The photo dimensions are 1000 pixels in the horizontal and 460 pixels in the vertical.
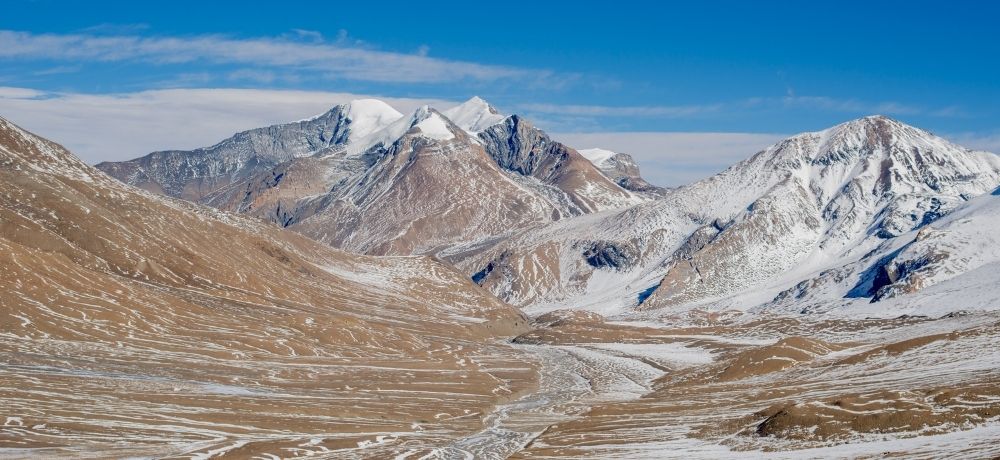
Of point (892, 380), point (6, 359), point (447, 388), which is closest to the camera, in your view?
point (892, 380)

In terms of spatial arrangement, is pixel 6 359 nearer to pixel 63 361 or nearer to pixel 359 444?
pixel 63 361

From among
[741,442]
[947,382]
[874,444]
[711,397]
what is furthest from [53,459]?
[947,382]

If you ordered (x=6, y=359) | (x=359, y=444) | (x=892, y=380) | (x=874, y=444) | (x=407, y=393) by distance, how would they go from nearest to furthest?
1. (x=874, y=444)
2. (x=359, y=444)
3. (x=892, y=380)
4. (x=6, y=359)
5. (x=407, y=393)

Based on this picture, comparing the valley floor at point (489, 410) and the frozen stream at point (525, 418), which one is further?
the frozen stream at point (525, 418)

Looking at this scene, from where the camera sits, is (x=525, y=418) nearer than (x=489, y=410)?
Yes

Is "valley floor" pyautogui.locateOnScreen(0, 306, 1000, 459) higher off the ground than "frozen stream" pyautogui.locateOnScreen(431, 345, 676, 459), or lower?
higher

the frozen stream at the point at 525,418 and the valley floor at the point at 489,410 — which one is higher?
the valley floor at the point at 489,410

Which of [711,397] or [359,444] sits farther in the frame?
[711,397]

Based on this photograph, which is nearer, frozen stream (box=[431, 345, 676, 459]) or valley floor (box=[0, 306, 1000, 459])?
valley floor (box=[0, 306, 1000, 459])

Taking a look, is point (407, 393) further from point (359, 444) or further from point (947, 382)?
point (947, 382)
